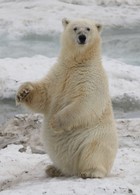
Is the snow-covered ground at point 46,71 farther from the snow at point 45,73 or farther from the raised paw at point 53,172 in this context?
the raised paw at point 53,172

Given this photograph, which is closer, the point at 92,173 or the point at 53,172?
the point at 92,173

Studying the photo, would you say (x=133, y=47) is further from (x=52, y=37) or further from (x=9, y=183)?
(x=9, y=183)

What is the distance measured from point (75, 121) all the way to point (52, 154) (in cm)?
46

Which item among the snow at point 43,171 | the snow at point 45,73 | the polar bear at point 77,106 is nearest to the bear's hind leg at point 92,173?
the polar bear at point 77,106

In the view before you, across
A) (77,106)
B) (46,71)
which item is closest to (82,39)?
(77,106)

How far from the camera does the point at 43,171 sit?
19.7 feet

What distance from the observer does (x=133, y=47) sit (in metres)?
14.3

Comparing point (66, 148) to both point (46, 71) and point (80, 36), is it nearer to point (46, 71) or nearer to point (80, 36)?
point (80, 36)

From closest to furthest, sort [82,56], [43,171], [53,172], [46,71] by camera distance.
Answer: [82,56] → [53,172] → [43,171] → [46,71]

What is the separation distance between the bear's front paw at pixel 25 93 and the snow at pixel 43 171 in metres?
0.75

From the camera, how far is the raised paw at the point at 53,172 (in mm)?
5661

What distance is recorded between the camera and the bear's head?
17.8ft

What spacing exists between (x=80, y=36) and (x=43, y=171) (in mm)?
1483

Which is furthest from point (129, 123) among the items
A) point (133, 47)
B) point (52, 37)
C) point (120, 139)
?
point (52, 37)
